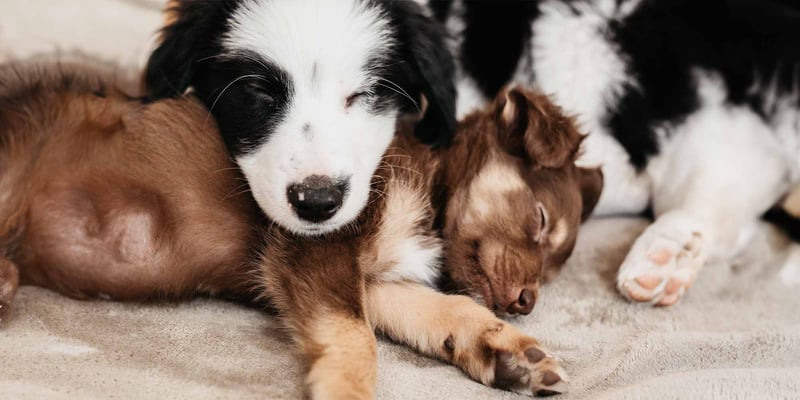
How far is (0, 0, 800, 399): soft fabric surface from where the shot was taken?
1362 mm

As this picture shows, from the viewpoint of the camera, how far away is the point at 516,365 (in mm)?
1453

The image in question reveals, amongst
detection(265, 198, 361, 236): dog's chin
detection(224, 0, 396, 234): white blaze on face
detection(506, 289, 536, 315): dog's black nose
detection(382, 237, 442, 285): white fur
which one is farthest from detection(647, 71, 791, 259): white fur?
detection(265, 198, 361, 236): dog's chin

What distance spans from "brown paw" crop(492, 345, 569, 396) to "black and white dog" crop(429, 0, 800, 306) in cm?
95

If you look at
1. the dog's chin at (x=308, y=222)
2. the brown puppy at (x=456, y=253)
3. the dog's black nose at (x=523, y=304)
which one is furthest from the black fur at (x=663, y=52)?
the dog's chin at (x=308, y=222)

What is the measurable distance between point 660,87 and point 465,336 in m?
1.20

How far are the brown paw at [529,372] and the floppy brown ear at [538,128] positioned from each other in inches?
21.4

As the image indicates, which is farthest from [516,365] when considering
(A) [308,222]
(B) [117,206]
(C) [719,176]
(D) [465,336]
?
(C) [719,176]

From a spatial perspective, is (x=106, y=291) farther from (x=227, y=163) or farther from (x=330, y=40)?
(x=330, y=40)

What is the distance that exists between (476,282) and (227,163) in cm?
63

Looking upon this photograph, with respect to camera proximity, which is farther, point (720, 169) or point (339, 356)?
point (720, 169)

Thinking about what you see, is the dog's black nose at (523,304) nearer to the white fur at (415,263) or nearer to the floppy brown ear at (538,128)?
the white fur at (415,263)

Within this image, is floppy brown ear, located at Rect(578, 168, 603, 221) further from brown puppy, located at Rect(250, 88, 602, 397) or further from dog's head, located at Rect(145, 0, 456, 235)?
dog's head, located at Rect(145, 0, 456, 235)

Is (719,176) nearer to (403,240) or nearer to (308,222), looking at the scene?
(403,240)

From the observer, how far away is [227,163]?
1.70m
